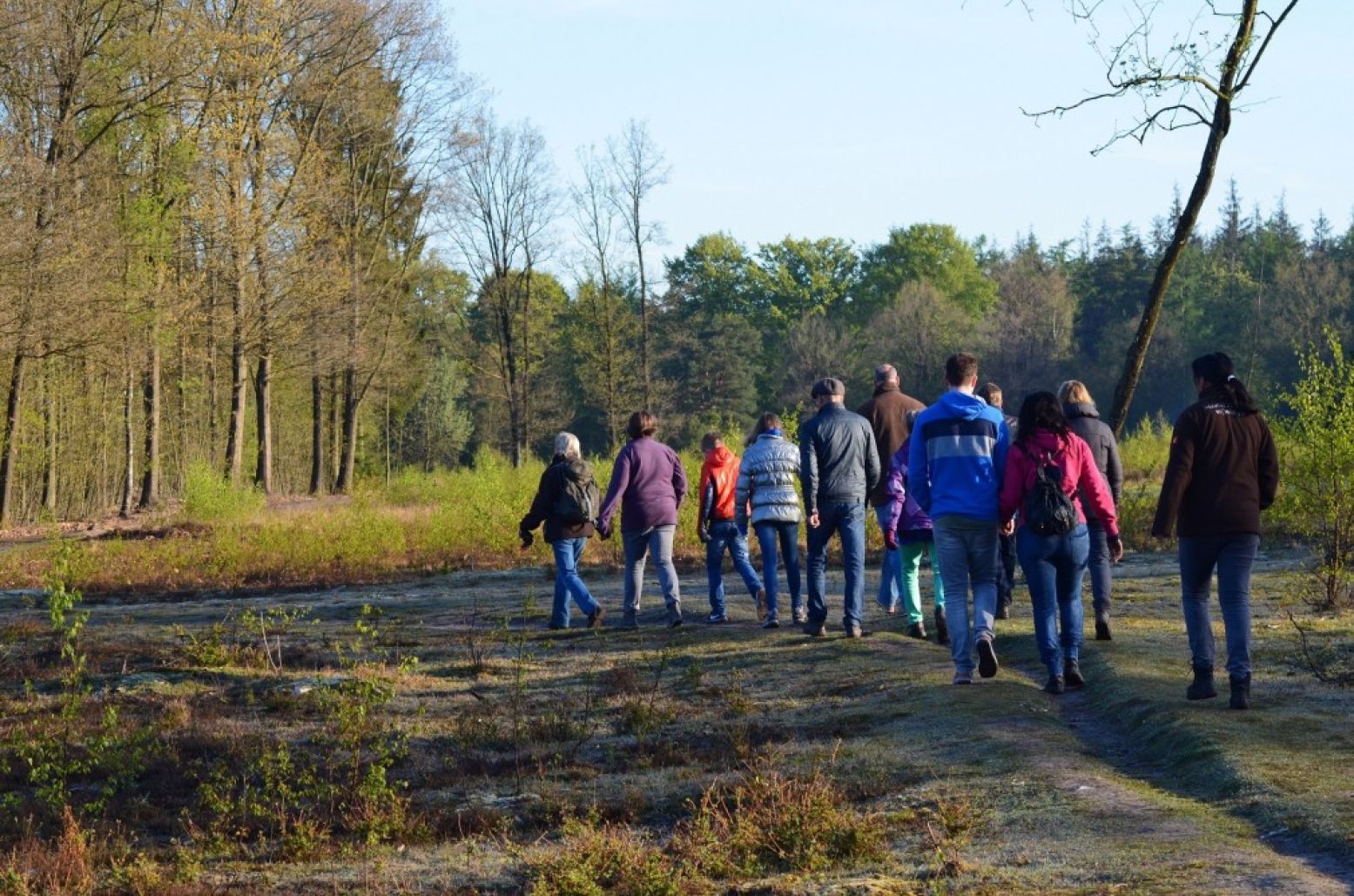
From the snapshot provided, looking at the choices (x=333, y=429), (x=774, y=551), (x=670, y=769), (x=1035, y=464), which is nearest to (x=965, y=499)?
(x=1035, y=464)

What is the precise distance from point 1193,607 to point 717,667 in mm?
4067

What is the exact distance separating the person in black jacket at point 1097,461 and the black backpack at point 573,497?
15.1ft

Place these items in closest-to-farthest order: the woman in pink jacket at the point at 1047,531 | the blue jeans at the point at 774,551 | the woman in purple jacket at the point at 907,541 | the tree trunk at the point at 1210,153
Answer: the woman in pink jacket at the point at 1047,531 < the woman in purple jacket at the point at 907,541 < the blue jeans at the point at 774,551 < the tree trunk at the point at 1210,153

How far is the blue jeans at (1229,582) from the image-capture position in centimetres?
921

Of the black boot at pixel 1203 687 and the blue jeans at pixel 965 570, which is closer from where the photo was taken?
the black boot at pixel 1203 687

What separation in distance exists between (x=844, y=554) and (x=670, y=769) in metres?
4.24

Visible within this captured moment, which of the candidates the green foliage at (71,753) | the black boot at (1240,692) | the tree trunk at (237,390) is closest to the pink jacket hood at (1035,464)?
the black boot at (1240,692)

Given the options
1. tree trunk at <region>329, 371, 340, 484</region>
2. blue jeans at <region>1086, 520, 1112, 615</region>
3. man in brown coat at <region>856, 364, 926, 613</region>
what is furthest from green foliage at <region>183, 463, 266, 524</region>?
tree trunk at <region>329, 371, 340, 484</region>

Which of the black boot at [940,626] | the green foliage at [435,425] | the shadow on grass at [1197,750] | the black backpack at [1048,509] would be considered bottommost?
the shadow on grass at [1197,750]

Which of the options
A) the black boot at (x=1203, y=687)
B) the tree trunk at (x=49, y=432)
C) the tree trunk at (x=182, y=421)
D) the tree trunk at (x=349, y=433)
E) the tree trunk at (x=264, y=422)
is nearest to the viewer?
the black boot at (x=1203, y=687)

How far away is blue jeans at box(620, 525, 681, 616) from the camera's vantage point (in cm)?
1445

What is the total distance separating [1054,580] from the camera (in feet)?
33.3

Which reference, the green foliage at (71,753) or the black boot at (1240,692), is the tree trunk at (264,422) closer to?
the green foliage at (71,753)

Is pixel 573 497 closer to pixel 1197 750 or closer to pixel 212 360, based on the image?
pixel 1197 750
